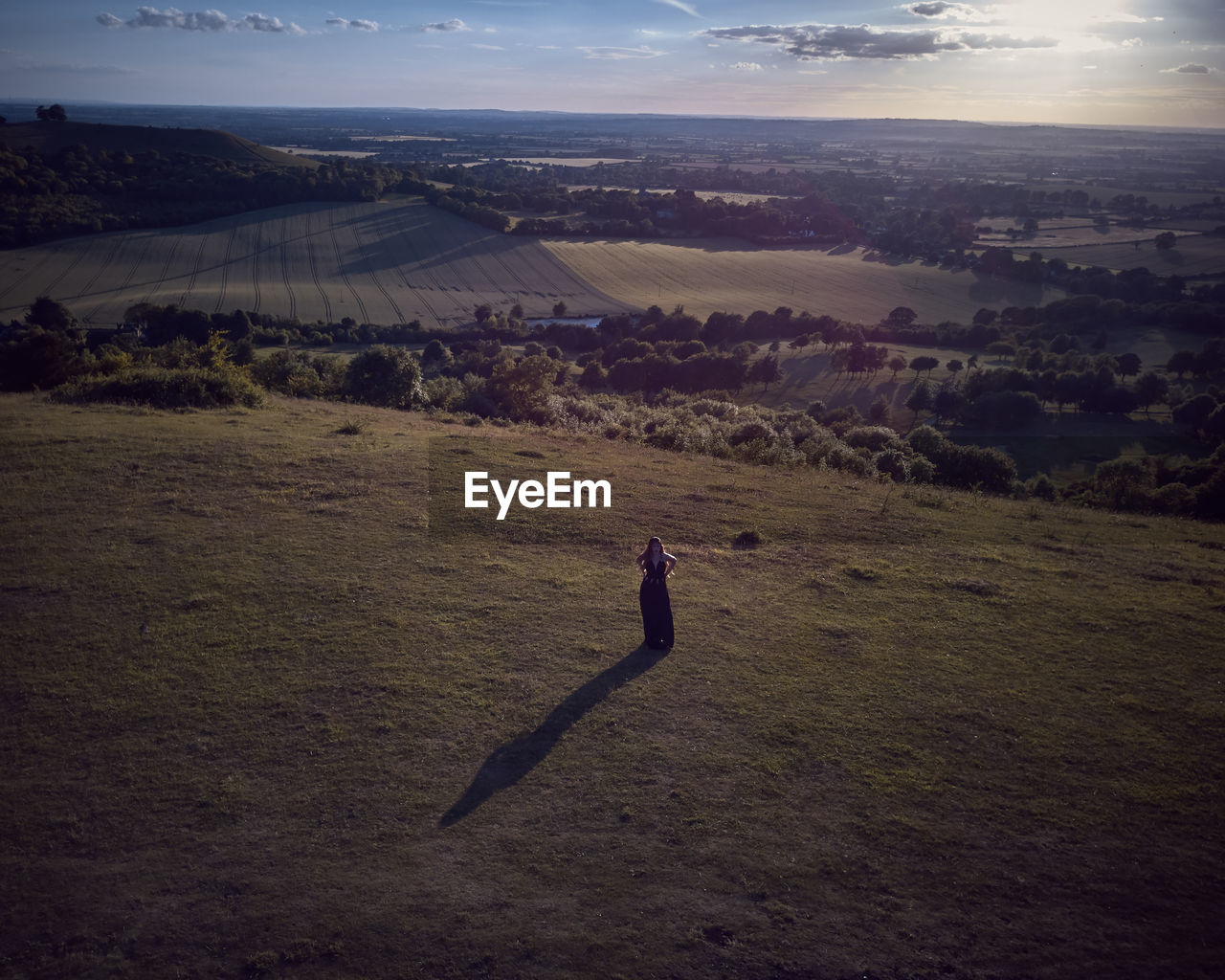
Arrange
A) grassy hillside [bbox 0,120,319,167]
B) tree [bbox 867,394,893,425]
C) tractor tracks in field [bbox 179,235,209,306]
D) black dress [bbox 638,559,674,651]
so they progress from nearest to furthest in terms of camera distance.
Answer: black dress [bbox 638,559,674,651] → tree [bbox 867,394,893,425] → tractor tracks in field [bbox 179,235,209,306] → grassy hillside [bbox 0,120,319,167]

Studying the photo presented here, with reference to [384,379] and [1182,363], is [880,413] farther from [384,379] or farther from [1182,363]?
[384,379]

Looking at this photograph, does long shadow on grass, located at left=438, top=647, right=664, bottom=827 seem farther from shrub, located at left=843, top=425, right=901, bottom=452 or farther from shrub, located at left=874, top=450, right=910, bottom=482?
shrub, located at left=843, top=425, right=901, bottom=452

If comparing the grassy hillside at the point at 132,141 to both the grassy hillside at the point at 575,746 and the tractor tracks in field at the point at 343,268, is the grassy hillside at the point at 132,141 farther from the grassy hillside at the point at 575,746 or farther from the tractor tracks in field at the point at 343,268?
the grassy hillside at the point at 575,746

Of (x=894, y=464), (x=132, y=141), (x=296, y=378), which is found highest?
(x=132, y=141)

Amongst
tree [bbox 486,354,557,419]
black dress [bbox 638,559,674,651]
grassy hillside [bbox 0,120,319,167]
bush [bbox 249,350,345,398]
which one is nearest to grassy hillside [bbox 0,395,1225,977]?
black dress [bbox 638,559,674,651]

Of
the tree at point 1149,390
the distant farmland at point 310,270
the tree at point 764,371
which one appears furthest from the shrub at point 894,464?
the distant farmland at point 310,270

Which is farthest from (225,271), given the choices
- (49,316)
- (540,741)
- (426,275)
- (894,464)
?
(540,741)
